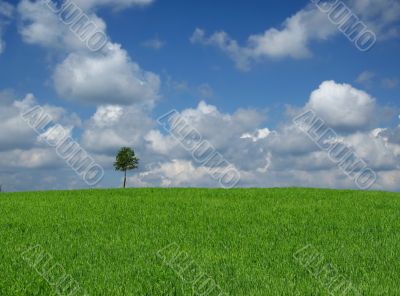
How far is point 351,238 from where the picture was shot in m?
16.4

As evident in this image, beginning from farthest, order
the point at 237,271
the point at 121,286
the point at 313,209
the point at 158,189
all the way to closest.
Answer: the point at 158,189
the point at 313,209
the point at 237,271
the point at 121,286

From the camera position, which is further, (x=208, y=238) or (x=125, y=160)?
(x=125, y=160)

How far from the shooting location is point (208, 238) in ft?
52.3

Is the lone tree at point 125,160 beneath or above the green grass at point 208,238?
above

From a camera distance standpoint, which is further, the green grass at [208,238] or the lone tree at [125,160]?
the lone tree at [125,160]

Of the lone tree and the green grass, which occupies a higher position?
the lone tree

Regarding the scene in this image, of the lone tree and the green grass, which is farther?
the lone tree

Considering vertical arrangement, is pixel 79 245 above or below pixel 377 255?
above

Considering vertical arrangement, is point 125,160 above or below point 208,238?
above

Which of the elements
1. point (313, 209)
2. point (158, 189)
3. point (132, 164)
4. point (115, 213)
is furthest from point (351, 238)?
point (132, 164)

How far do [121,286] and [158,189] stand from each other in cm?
2031

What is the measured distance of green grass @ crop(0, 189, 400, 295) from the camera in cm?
1088

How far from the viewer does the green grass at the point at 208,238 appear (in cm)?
1088

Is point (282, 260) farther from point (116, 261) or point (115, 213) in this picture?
point (115, 213)
